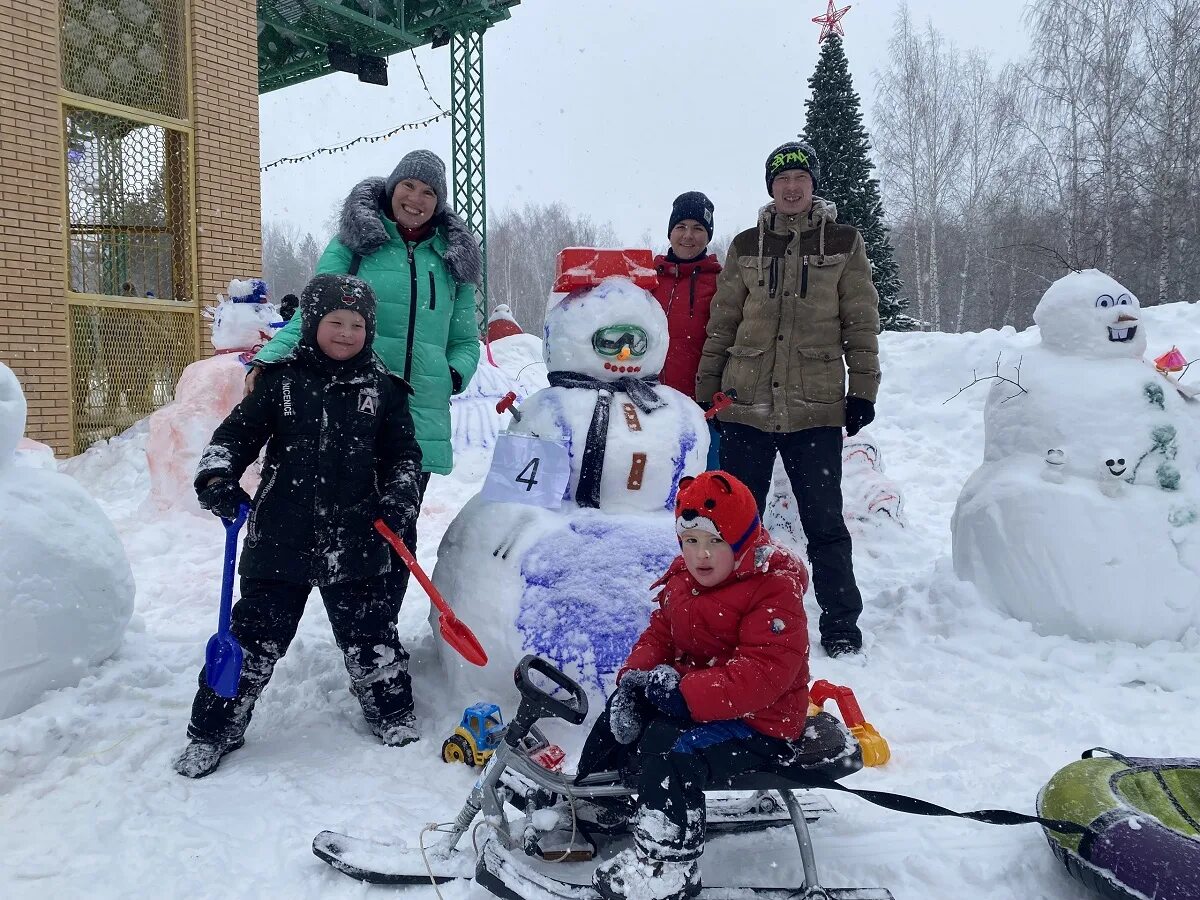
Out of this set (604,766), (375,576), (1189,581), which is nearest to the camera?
(604,766)

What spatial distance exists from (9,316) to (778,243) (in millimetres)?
6335

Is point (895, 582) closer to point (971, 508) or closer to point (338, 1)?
point (971, 508)

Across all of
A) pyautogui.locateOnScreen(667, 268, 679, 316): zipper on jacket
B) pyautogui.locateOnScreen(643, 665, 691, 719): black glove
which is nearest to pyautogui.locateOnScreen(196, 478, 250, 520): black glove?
pyautogui.locateOnScreen(643, 665, 691, 719): black glove

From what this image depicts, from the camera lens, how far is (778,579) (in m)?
2.02

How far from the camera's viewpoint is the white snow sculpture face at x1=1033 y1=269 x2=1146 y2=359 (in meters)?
3.63

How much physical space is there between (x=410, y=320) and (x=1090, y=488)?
2855 mm

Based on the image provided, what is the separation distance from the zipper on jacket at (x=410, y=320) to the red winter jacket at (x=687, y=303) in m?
1.21

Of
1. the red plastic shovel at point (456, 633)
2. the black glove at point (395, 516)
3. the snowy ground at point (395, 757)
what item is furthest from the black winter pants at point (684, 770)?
the black glove at point (395, 516)

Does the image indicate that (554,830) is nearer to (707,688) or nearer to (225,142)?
(707,688)

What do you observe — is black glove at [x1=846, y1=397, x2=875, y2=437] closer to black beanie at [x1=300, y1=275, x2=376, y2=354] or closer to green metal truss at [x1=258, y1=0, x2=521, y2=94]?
black beanie at [x1=300, y1=275, x2=376, y2=354]

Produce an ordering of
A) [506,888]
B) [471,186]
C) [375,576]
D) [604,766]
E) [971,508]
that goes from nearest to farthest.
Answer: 1. [506,888]
2. [604,766]
3. [375,576]
4. [971,508]
5. [471,186]

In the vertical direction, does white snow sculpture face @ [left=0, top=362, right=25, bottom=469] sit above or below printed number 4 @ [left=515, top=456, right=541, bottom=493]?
above

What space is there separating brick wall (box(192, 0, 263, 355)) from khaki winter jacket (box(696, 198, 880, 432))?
624 centimetres

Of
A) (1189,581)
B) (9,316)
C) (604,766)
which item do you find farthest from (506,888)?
(9,316)
